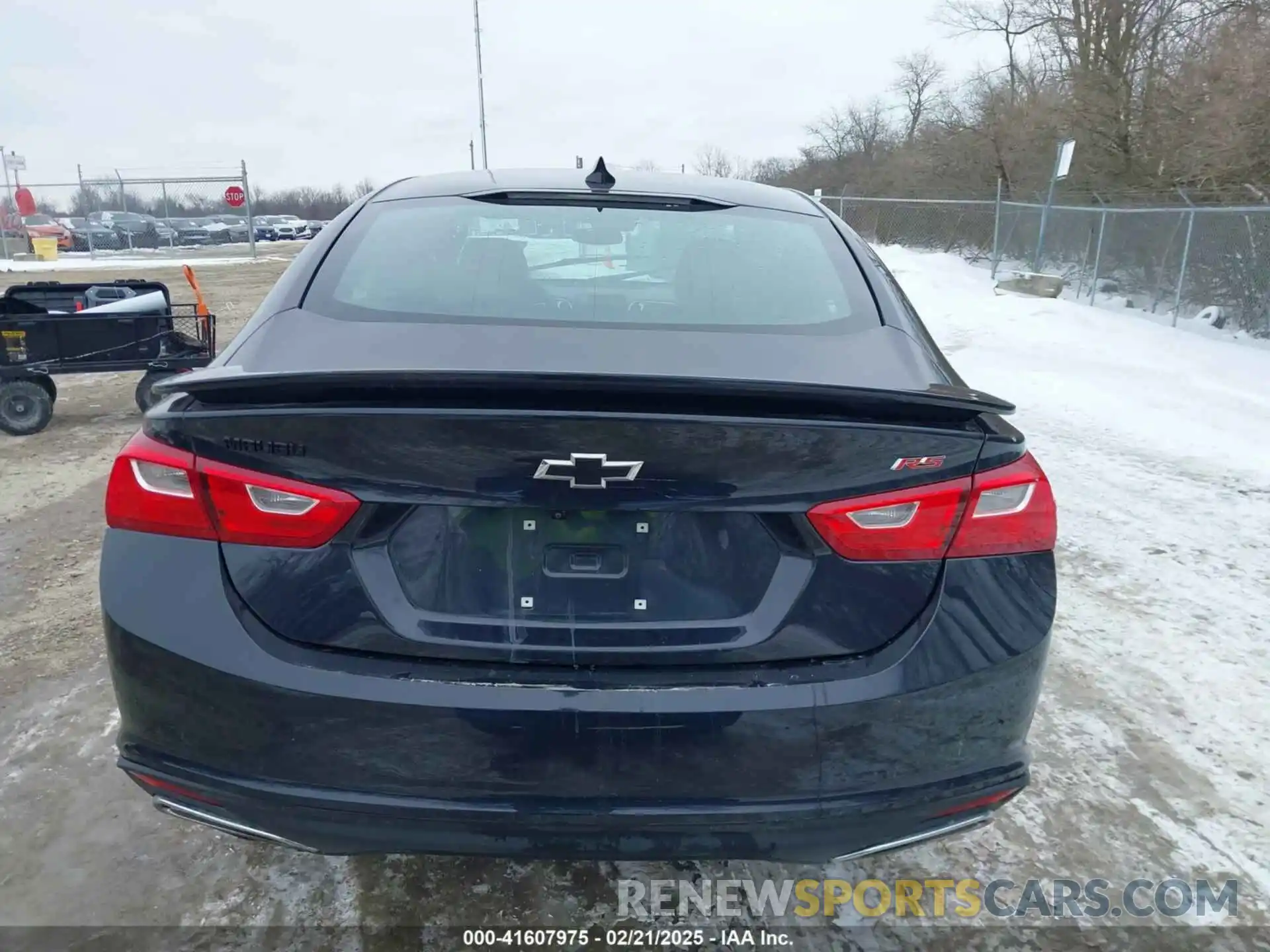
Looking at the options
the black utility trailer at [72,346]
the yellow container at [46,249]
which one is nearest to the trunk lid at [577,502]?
the black utility trailer at [72,346]

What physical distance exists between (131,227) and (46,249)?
4.86m

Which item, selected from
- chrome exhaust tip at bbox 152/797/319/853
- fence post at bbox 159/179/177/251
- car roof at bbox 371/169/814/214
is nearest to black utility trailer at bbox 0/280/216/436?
car roof at bbox 371/169/814/214

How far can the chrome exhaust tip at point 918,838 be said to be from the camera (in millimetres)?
1787

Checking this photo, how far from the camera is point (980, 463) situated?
1.72m

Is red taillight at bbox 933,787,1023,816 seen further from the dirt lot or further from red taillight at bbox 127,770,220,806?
red taillight at bbox 127,770,220,806

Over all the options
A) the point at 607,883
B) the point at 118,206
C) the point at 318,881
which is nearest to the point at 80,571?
the point at 318,881

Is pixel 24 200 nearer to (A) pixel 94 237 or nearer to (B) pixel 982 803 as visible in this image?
(A) pixel 94 237

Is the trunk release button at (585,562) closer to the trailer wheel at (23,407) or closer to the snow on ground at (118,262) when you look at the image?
the trailer wheel at (23,407)

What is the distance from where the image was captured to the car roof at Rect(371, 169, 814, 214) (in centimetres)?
279

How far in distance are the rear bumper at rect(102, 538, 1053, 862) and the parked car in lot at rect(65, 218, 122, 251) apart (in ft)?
120

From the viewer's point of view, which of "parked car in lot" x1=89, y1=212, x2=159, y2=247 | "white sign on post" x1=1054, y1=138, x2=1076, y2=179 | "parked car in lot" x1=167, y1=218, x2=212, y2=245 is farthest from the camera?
"parked car in lot" x1=167, y1=218, x2=212, y2=245

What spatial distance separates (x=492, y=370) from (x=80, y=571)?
350 centimetres

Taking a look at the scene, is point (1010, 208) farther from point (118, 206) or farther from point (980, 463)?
point (118, 206)

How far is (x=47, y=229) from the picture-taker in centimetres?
3462
